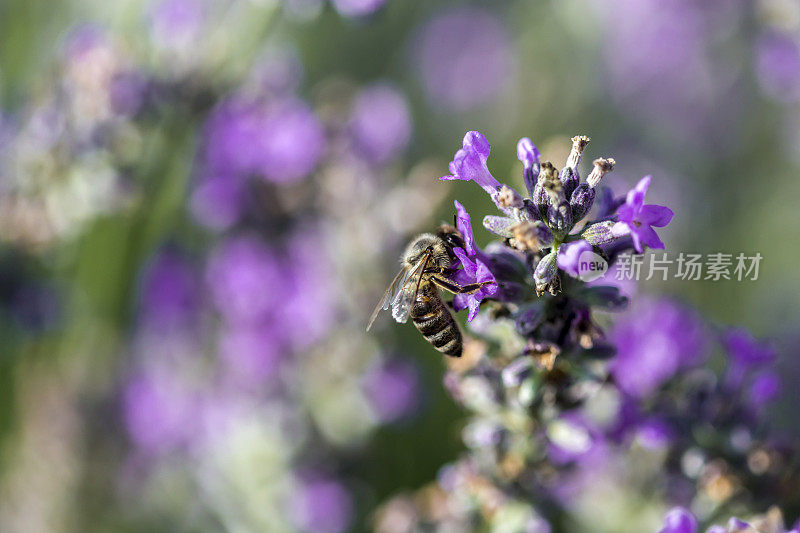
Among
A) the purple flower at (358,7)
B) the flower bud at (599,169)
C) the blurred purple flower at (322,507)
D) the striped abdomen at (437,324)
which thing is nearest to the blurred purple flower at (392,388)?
the blurred purple flower at (322,507)

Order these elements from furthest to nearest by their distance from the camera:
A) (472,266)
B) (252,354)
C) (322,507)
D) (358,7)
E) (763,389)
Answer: (252,354) → (322,507) → (358,7) → (763,389) → (472,266)

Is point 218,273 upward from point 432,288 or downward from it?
upward

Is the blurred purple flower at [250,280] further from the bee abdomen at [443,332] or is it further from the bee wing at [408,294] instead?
the bee abdomen at [443,332]

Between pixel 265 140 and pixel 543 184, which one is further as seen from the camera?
pixel 265 140

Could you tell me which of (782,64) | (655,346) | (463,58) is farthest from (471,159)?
(463,58)

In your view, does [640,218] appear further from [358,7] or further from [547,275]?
[358,7]

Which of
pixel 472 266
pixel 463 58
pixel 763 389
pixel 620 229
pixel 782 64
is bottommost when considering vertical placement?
pixel 763 389

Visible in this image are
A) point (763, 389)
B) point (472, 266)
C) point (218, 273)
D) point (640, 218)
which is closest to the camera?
point (640, 218)
